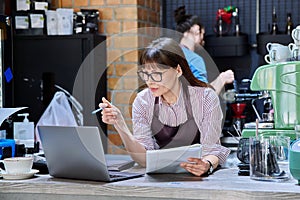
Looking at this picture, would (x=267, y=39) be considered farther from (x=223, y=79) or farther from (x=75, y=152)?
(x=75, y=152)

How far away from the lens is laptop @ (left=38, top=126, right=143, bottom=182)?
211cm

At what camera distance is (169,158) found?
7.42 ft

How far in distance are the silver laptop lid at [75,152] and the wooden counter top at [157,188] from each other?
34 millimetres

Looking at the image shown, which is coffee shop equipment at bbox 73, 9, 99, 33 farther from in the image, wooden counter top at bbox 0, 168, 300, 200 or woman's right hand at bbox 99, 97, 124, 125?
wooden counter top at bbox 0, 168, 300, 200

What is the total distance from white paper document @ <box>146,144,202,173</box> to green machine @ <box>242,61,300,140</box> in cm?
59

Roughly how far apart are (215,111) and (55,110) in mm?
1614

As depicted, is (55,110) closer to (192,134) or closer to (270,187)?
(192,134)

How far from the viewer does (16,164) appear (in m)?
2.26

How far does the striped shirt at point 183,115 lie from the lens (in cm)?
262

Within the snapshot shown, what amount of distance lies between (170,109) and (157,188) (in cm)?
73

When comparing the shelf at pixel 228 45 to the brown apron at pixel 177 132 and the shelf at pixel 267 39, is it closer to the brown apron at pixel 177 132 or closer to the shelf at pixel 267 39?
the shelf at pixel 267 39

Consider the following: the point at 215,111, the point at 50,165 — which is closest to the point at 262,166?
the point at 215,111

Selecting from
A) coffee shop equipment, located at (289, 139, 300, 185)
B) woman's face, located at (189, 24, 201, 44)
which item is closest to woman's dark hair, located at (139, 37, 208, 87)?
coffee shop equipment, located at (289, 139, 300, 185)

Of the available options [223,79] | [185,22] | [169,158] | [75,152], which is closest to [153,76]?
[169,158]
